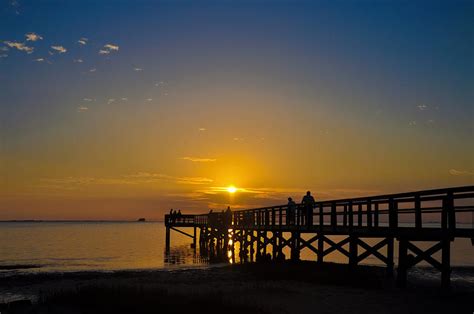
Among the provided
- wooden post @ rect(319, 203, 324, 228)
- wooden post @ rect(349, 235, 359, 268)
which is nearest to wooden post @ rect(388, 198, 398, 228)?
wooden post @ rect(349, 235, 359, 268)

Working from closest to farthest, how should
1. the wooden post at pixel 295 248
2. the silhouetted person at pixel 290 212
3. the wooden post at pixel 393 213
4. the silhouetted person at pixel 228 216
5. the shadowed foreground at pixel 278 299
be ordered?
the shadowed foreground at pixel 278 299
the wooden post at pixel 393 213
the wooden post at pixel 295 248
the silhouetted person at pixel 290 212
the silhouetted person at pixel 228 216

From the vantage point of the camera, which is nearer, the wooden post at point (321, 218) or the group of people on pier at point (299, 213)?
the wooden post at point (321, 218)

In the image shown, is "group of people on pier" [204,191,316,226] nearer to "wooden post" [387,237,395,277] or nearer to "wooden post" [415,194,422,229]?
"wooden post" [387,237,395,277]

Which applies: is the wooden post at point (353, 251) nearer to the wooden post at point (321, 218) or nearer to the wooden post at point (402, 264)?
the wooden post at point (321, 218)

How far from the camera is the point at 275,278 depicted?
21.0 metres

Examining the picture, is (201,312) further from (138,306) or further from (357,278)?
(357,278)

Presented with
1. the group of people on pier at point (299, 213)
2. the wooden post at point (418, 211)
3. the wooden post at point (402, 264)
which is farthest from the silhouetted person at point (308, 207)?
the wooden post at point (418, 211)

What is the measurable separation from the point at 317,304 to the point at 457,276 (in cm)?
1859

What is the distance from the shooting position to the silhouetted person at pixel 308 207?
24889 mm

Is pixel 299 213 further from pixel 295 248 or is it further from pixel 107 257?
pixel 107 257

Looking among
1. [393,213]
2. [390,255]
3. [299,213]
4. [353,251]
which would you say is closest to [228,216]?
[299,213]

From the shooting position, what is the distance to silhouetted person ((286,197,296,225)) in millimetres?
27981

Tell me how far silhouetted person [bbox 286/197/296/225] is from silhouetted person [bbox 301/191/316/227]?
2013mm

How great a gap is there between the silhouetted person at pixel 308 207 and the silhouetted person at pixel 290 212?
2.01 meters
